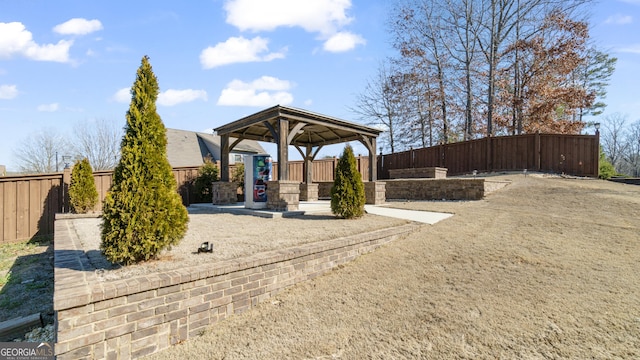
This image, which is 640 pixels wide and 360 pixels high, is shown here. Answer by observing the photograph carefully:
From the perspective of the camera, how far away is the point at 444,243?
16.6 ft

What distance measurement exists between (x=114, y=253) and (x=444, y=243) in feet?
15.3

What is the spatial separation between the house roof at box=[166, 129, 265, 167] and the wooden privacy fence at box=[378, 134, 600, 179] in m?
14.8

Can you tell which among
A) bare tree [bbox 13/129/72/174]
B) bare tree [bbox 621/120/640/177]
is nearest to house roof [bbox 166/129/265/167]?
bare tree [bbox 13/129/72/174]

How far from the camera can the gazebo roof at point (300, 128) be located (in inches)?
304

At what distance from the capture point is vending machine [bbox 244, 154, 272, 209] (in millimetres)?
8438

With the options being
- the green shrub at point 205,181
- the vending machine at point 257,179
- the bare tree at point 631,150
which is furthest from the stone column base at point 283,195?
the bare tree at point 631,150

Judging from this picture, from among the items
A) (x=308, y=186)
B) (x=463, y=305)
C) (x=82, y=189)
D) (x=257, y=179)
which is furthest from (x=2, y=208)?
(x=463, y=305)

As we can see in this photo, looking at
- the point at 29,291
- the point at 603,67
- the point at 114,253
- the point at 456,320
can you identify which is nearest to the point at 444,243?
the point at 456,320

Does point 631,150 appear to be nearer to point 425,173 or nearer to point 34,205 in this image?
point 425,173

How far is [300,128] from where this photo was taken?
779 cm

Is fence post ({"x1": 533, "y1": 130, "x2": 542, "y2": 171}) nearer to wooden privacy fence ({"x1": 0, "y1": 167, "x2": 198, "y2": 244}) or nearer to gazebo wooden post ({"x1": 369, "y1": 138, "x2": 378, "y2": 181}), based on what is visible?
gazebo wooden post ({"x1": 369, "y1": 138, "x2": 378, "y2": 181})

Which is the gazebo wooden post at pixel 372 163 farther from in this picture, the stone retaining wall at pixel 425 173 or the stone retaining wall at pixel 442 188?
the stone retaining wall at pixel 425 173

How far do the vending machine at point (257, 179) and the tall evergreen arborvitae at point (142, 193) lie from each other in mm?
4839

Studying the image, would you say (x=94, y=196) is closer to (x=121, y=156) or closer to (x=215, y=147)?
(x=121, y=156)
